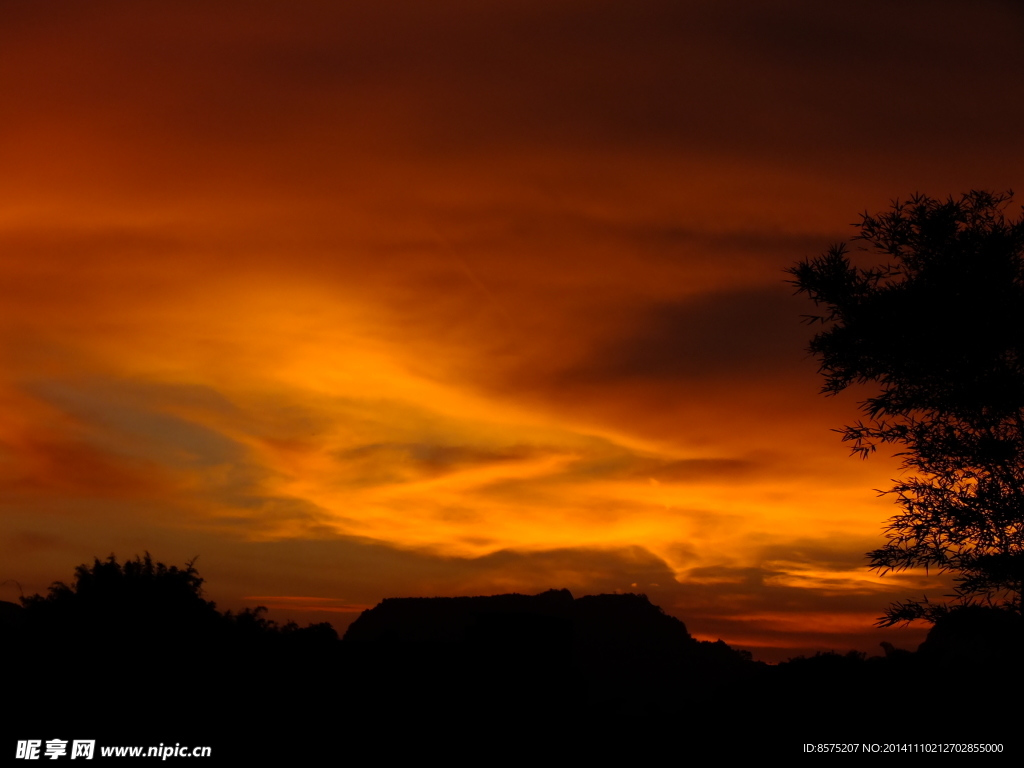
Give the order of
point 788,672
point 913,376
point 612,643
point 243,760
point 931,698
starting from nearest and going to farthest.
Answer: point 243,760
point 931,698
point 913,376
point 788,672
point 612,643

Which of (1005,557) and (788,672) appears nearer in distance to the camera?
(1005,557)

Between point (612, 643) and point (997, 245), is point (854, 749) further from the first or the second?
point (612, 643)

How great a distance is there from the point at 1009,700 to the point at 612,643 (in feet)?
488

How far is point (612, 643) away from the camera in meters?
173

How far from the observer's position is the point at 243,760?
1129 inches

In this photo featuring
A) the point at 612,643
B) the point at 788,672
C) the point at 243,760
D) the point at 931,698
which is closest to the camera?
the point at 243,760

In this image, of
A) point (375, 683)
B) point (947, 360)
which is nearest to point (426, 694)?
point (375, 683)

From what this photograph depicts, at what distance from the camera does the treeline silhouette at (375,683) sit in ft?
98.3

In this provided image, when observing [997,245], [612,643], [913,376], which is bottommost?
[612,643]

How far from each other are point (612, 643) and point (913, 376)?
148 meters

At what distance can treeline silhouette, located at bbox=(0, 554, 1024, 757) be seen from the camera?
98.3 ft

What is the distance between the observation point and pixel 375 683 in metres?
38.0

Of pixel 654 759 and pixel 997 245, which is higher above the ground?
pixel 997 245

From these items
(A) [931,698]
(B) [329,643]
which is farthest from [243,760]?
(A) [931,698]
